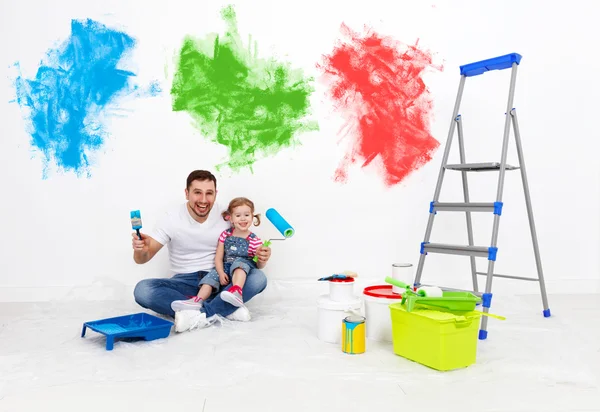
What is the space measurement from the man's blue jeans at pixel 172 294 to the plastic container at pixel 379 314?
62cm

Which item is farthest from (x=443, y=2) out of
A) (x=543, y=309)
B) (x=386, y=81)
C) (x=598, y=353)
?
(x=598, y=353)

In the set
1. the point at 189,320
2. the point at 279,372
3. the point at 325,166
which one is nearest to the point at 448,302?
the point at 279,372

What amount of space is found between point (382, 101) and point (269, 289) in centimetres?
121

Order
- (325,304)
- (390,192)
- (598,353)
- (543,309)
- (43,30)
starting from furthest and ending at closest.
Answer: (390,192), (43,30), (543,309), (325,304), (598,353)

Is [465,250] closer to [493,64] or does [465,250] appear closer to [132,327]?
[493,64]

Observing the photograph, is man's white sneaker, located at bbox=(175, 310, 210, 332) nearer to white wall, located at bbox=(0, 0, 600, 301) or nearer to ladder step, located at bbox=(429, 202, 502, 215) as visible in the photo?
white wall, located at bbox=(0, 0, 600, 301)

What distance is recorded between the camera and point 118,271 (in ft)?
9.39

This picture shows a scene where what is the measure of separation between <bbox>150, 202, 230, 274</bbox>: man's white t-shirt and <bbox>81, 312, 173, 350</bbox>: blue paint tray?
1.37ft

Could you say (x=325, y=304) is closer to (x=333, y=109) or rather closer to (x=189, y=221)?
(x=189, y=221)

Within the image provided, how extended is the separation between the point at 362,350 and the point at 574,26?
2287 millimetres

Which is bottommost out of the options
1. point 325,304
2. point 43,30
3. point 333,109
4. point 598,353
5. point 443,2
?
point 598,353

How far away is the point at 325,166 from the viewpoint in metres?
2.93

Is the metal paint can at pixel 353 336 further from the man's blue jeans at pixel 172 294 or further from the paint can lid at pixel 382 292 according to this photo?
the man's blue jeans at pixel 172 294

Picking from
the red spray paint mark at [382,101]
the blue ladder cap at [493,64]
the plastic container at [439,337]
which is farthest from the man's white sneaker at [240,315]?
the blue ladder cap at [493,64]
